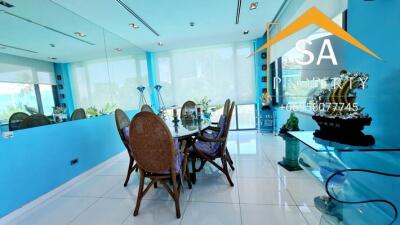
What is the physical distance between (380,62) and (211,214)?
1.92 meters

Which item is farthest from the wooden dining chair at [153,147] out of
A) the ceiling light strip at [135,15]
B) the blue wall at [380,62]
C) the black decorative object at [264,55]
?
the black decorative object at [264,55]

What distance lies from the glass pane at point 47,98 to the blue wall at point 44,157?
0.77ft

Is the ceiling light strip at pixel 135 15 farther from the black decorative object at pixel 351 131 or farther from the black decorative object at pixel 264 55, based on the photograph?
the black decorative object at pixel 351 131

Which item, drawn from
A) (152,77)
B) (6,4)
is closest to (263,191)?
(6,4)

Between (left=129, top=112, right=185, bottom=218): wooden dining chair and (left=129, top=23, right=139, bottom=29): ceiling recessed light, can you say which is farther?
(left=129, top=23, right=139, bottom=29): ceiling recessed light

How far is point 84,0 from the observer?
2.41 metres

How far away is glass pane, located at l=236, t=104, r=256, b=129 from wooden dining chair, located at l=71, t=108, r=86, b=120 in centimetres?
396

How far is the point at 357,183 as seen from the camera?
1357 millimetres

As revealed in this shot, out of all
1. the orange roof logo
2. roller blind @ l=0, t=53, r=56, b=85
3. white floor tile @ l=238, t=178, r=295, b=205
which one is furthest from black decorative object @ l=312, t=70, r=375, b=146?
roller blind @ l=0, t=53, r=56, b=85

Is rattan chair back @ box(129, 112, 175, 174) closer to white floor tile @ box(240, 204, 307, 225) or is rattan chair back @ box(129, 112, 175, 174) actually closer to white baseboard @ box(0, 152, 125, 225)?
white floor tile @ box(240, 204, 307, 225)

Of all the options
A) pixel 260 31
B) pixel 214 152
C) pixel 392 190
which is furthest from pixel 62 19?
pixel 392 190

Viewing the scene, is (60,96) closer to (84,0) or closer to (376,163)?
(84,0)

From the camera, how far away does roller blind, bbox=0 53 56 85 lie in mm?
2021

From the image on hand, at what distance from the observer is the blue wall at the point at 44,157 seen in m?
1.94
